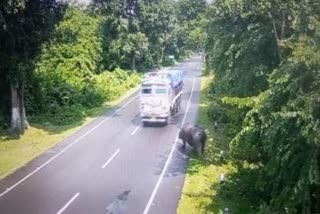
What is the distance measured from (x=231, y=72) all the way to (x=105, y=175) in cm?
831

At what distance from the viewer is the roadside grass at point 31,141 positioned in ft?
73.5

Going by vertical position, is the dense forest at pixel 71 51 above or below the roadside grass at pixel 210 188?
above

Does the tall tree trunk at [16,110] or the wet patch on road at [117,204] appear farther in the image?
the tall tree trunk at [16,110]

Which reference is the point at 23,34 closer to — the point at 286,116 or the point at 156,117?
the point at 156,117

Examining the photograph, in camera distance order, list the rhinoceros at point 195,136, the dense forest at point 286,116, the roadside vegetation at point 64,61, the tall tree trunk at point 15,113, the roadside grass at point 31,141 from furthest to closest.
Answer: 1. the tall tree trunk at point 15,113
2. the roadside vegetation at point 64,61
3. the rhinoceros at point 195,136
4. the roadside grass at point 31,141
5. the dense forest at point 286,116

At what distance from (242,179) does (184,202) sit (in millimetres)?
2931

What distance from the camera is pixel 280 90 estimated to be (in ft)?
42.8

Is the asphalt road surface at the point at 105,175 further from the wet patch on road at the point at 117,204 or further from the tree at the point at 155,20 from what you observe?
the tree at the point at 155,20

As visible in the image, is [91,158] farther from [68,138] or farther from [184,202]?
[184,202]

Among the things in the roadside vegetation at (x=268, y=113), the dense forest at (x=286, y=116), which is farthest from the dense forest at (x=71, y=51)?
the dense forest at (x=286, y=116)

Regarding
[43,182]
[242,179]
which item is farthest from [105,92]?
[242,179]

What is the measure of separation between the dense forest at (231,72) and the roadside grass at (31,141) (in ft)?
3.38

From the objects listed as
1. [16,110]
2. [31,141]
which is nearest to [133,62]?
[16,110]

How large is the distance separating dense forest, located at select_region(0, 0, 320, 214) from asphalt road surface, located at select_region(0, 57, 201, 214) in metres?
3.20
